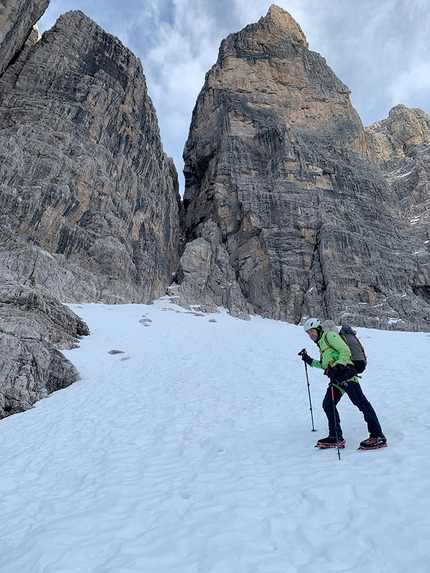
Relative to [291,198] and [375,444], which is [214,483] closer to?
[375,444]

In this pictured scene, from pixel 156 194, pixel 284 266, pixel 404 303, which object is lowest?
pixel 404 303

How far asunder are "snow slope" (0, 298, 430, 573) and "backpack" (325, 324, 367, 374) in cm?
121

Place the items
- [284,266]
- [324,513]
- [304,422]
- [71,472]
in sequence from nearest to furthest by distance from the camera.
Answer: [324,513]
[71,472]
[304,422]
[284,266]

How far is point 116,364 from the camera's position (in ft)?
46.3

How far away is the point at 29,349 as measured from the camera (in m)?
10.2

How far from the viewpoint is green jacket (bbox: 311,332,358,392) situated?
5.16 m

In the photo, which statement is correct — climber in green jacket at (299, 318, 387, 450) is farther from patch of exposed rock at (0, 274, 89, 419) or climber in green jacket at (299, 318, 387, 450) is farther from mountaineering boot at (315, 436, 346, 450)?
patch of exposed rock at (0, 274, 89, 419)

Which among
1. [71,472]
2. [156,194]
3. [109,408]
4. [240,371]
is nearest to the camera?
[71,472]

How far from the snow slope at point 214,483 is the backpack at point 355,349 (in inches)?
47.4

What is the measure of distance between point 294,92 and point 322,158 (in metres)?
16.6

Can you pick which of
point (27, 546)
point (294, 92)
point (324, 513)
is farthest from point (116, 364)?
point (294, 92)

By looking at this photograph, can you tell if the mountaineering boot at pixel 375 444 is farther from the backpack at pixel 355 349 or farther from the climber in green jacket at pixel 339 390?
the backpack at pixel 355 349

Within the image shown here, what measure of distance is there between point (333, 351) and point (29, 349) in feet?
30.6

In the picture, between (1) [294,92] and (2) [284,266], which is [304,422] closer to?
(2) [284,266]
